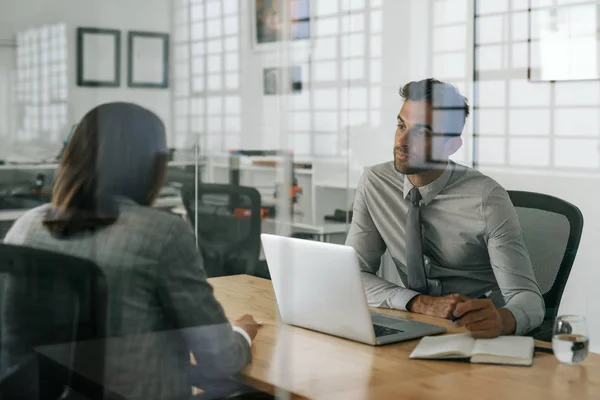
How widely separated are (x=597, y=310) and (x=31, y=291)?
1.71 meters

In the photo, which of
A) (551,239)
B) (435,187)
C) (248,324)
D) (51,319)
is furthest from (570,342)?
(51,319)

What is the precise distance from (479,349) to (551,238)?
844 mm

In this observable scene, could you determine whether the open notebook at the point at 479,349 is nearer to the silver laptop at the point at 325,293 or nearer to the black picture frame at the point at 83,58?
the silver laptop at the point at 325,293

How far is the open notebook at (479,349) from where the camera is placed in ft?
5.24

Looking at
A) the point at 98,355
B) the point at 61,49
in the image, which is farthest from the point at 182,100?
the point at 98,355

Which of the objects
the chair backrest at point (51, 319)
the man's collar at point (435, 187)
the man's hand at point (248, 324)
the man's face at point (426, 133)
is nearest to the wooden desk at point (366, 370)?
the man's hand at point (248, 324)

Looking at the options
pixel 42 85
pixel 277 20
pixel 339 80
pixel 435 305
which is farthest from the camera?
pixel 339 80

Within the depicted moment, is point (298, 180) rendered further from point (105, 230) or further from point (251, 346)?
point (105, 230)

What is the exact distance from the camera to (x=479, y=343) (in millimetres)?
1686

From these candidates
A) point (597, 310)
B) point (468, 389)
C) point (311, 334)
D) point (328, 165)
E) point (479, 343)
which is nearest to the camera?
point (468, 389)

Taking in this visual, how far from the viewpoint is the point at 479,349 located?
1635mm

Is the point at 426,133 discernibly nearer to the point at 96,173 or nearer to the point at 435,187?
the point at 435,187

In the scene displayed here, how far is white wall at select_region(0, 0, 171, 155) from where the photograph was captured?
148 cm

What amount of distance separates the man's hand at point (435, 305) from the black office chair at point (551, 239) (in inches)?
15.6
